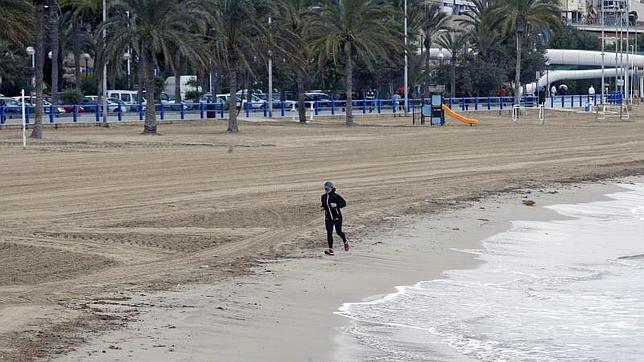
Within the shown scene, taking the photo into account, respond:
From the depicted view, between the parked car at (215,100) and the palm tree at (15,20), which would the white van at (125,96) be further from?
the palm tree at (15,20)

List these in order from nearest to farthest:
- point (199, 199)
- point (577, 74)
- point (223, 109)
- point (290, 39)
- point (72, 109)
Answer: point (199, 199), point (290, 39), point (72, 109), point (223, 109), point (577, 74)

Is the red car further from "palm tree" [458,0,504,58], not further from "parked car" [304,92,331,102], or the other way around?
"palm tree" [458,0,504,58]

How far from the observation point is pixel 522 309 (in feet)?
46.2

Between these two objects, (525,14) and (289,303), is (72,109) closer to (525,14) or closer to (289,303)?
(525,14)

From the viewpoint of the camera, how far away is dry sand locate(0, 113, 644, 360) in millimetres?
13133

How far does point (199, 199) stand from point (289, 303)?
33.5 feet

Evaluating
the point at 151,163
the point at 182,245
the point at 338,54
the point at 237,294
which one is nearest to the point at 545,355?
the point at 237,294

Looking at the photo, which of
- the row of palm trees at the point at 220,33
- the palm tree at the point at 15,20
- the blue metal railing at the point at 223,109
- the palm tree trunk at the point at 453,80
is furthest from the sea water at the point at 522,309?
the palm tree trunk at the point at 453,80

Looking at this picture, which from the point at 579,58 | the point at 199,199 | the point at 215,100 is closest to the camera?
the point at 199,199

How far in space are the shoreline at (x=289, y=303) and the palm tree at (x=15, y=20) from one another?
2663cm

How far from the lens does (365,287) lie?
14.8m

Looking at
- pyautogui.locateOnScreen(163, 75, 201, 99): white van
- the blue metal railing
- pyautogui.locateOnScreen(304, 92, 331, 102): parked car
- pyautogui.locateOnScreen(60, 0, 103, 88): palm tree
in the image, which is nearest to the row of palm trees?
pyautogui.locateOnScreen(60, 0, 103, 88): palm tree

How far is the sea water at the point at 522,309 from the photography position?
11.8 m

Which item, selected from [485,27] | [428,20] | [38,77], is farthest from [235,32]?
[485,27]
